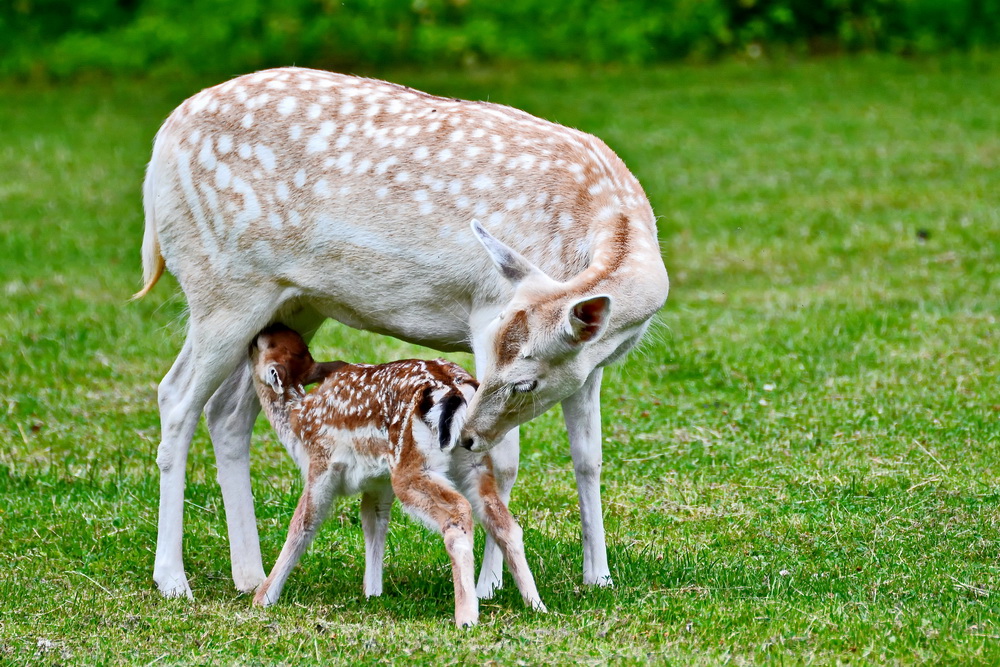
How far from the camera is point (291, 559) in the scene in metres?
4.95

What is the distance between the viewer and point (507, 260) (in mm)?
4668

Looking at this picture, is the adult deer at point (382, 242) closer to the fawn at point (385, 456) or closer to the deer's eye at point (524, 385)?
the deer's eye at point (524, 385)

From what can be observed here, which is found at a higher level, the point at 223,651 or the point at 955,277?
the point at 223,651

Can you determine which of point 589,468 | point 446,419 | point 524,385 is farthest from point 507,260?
point 589,468

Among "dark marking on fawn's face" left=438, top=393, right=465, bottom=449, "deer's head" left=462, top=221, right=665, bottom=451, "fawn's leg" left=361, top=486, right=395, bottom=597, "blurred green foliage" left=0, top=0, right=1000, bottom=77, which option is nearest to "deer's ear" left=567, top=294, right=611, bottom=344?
"deer's head" left=462, top=221, right=665, bottom=451

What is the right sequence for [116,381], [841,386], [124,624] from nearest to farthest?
[124,624]
[841,386]
[116,381]

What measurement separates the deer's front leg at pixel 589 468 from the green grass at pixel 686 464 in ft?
0.34

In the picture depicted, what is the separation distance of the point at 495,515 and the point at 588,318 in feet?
2.45

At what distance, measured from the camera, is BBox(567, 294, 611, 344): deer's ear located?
4.45 m

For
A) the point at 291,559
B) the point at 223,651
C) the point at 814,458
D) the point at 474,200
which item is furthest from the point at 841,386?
the point at 223,651

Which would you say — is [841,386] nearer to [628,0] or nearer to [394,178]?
[394,178]

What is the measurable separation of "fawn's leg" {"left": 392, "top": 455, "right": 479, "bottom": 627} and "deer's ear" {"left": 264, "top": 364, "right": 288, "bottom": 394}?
0.79 metres

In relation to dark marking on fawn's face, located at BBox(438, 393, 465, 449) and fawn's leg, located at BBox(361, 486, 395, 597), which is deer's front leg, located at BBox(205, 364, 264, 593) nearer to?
fawn's leg, located at BBox(361, 486, 395, 597)

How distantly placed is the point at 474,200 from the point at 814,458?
7.75ft
